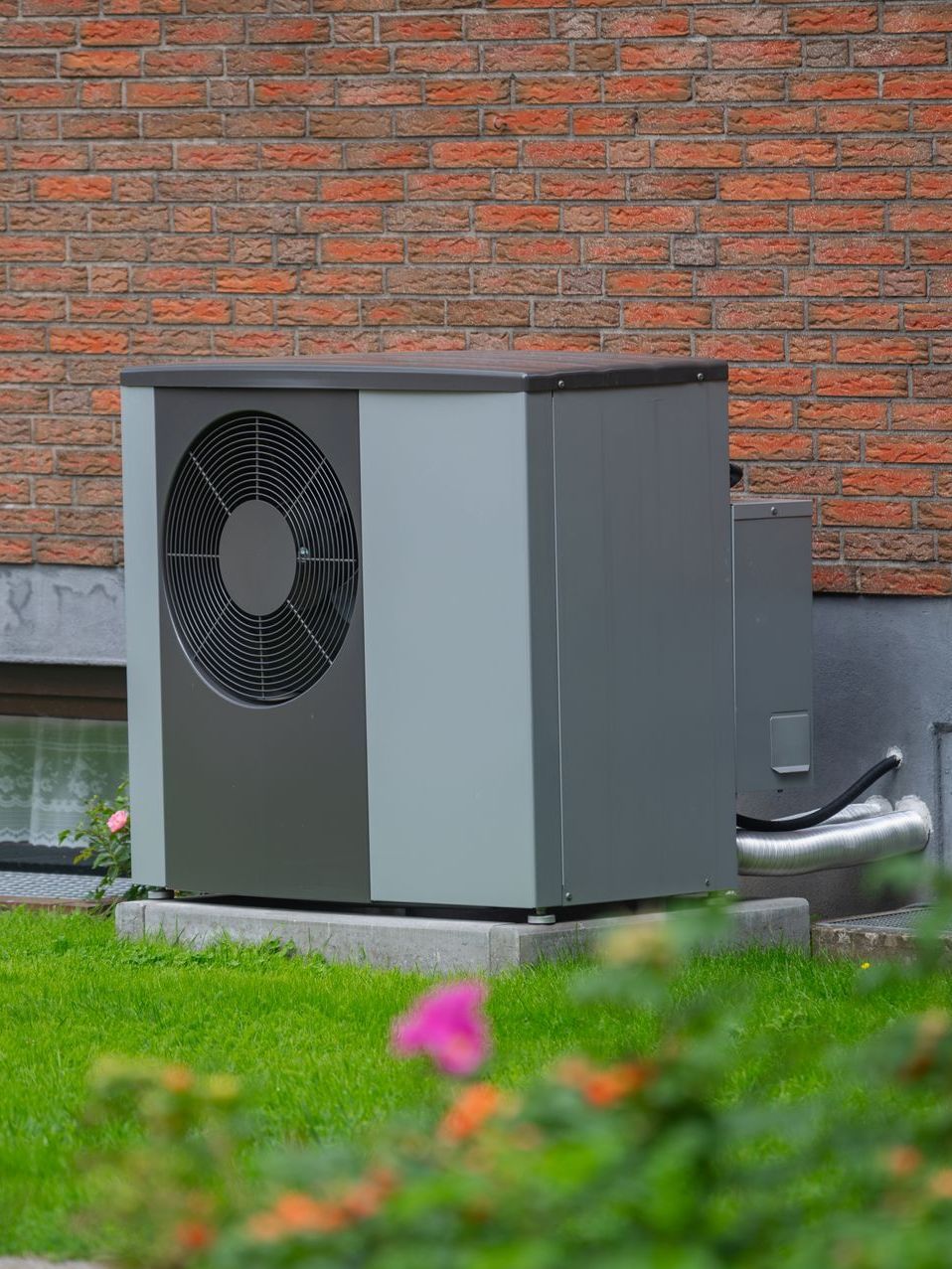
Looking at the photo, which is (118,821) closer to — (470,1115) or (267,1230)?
(470,1115)

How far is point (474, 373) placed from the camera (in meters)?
5.43

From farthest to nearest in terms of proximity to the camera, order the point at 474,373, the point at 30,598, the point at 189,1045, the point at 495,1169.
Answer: the point at 30,598 < the point at 474,373 < the point at 189,1045 < the point at 495,1169

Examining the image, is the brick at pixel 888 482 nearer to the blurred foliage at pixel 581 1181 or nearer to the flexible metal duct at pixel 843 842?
the flexible metal duct at pixel 843 842

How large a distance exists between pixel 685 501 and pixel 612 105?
1823 mm

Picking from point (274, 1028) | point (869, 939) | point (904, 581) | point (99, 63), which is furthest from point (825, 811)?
point (99, 63)

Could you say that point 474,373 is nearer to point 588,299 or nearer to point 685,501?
point 685,501

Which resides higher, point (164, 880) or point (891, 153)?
point (891, 153)

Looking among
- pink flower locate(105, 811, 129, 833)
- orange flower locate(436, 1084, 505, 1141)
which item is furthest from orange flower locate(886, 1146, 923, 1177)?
pink flower locate(105, 811, 129, 833)

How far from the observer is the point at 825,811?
20.7 ft

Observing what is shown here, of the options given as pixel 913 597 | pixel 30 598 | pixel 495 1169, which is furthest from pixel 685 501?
pixel 495 1169

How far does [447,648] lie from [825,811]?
1.47 meters

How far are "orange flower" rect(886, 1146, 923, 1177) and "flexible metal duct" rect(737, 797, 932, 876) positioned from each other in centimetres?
379

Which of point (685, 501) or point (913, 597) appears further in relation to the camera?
point (913, 597)

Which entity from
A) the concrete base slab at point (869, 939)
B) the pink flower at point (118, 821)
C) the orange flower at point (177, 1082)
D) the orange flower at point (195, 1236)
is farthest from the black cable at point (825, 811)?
the orange flower at point (195, 1236)
